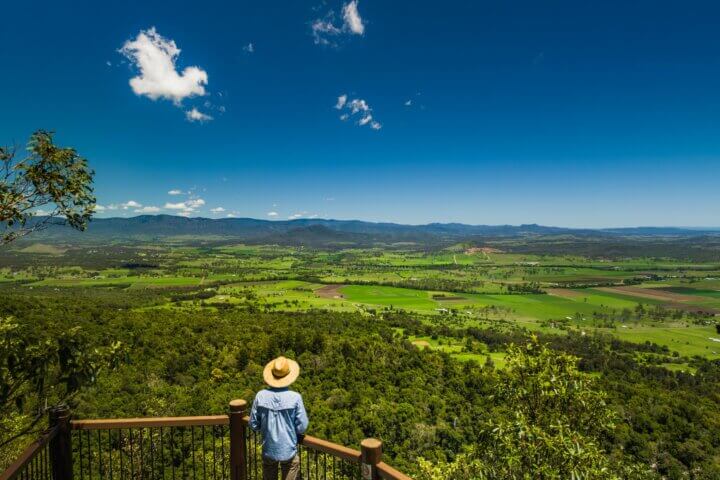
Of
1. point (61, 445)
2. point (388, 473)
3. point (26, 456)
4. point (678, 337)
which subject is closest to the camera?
point (388, 473)

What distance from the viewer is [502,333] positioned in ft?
252

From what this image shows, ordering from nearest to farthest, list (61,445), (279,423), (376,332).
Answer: (279,423)
(61,445)
(376,332)

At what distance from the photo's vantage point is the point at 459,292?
124 m

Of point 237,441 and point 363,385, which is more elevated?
point 237,441

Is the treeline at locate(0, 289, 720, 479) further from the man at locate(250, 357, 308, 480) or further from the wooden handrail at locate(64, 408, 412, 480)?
the man at locate(250, 357, 308, 480)

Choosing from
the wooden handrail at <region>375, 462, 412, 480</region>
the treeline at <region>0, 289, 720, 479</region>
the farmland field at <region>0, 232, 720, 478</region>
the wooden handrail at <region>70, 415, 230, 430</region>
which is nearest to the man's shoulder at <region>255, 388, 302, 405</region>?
the wooden handrail at <region>70, 415, 230, 430</region>

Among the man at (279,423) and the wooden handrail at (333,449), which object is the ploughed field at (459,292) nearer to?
the man at (279,423)

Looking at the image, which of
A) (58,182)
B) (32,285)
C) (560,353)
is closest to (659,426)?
(560,353)

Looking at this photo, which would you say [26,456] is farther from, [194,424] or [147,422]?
[194,424]

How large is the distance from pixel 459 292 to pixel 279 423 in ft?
410

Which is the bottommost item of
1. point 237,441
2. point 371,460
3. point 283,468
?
point 283,468

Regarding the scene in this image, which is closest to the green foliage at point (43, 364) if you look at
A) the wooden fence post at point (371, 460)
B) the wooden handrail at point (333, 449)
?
the wooden handrail at point (333, 449)

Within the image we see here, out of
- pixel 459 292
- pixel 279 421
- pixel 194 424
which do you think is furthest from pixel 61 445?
pixel 459 292

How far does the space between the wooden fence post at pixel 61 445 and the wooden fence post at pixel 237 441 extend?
6.41ft
